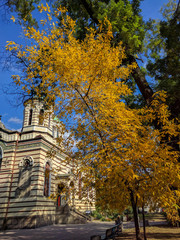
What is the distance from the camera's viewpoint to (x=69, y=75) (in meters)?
6.40

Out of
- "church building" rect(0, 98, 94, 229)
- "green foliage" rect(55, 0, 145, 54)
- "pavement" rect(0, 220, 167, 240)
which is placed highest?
"green foliage" rect(55, 0, 145, 54)

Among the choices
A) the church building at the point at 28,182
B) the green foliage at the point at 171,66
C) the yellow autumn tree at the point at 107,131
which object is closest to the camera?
the yellow autumn tree at the point at 107,131

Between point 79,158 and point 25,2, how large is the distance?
958 centimetres

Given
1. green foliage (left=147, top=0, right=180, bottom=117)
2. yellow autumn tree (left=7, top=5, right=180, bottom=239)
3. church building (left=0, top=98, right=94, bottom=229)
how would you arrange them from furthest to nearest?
1. church building (left=0, top=98, right=94, bottom=229)
2. green foliage (left=147, top=0, right=180, bottom=117)
3. yellow autumn tree (left=7, top=5, right=180, bottom=239)

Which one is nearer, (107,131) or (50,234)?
(107,131)

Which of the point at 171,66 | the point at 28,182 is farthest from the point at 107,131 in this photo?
the point at 28,182

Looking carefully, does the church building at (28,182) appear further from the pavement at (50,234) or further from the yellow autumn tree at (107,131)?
the yellow autumn tree at (107,131)

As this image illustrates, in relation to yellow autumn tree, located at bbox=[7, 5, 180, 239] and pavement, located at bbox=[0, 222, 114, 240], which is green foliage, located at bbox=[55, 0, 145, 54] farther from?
pavement, located at bbox=[0, 222, 114, 240]

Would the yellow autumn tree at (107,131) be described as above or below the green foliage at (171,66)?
below

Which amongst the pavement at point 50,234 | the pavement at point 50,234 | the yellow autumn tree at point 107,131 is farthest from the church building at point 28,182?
the yellow autumn tree at point 107,131

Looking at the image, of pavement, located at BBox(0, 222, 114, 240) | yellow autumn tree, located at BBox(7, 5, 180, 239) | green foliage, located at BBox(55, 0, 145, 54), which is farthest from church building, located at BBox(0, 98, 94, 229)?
yellow autumn tree, located at BBox(7, 5, 180, 239)

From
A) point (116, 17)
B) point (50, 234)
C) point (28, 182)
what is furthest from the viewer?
point (28, 182)

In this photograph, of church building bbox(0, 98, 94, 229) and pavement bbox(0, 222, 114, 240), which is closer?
pavement bbox(0, 222, 114, 240)

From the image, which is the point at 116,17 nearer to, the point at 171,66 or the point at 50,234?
the point at 171,66
